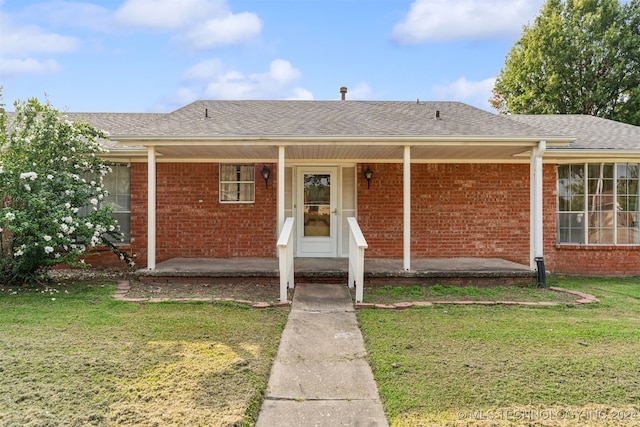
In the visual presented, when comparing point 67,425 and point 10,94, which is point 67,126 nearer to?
point 10,94

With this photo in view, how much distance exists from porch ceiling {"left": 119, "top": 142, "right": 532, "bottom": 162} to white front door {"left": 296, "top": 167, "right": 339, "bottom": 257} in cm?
43

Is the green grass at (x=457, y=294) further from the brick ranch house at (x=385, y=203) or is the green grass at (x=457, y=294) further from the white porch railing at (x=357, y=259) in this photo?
the brick ranch house at (x=385, y=203)

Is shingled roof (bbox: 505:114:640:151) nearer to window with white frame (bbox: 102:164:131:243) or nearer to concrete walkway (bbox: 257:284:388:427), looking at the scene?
concrete walkway (bbox: 257:284:388:427)

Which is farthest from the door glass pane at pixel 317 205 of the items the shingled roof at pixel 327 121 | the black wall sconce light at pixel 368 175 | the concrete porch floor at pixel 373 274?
the concrete porch floor at pixel 373 274

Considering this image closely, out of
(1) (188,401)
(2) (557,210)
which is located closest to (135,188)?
(1) (188,401)

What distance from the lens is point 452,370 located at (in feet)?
12.3

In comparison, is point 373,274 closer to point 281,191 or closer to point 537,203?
point 281,191

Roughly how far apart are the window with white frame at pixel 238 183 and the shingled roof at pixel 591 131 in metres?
6.21

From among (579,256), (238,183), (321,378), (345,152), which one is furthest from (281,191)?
(579,256)

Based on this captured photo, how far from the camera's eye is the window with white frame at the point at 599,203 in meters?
9.24

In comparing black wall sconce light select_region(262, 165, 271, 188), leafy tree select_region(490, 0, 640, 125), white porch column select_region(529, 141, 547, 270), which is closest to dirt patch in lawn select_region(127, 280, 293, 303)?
black wall sconce light select_region(262, 165, 271, 188)

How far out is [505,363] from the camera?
154 inches

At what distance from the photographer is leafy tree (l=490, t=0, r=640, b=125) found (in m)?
19.0

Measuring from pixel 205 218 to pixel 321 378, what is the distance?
255 inches
